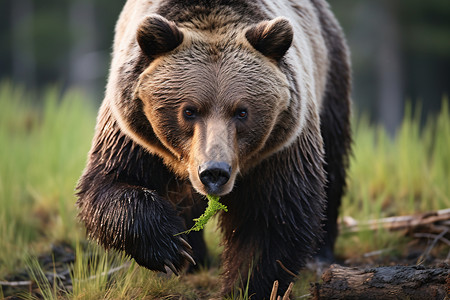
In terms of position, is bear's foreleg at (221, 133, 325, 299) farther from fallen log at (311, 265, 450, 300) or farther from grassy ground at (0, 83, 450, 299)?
fallen log at (311, 265, 450, 300)

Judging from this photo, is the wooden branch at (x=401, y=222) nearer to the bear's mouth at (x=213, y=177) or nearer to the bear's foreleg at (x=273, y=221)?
the bear's foreleg at (x=273, y=221)

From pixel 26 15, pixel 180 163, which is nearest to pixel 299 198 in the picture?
pixel 180 163

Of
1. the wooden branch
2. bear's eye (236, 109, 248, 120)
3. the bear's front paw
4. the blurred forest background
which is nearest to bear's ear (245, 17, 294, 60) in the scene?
bear's eye (236, 109, 248, 120)

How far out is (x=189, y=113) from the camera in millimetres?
3312

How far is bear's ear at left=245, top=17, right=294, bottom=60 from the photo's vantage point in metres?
3.40

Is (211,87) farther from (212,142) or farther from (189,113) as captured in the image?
(212,142)

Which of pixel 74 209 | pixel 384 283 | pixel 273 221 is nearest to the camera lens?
pixel 384 283

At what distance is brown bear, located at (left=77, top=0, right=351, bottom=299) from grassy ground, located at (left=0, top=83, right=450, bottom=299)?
13.6 inches

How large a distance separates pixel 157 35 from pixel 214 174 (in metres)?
0.86

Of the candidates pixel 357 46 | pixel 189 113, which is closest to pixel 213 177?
pixel 189 113

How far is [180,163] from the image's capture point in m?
3.50

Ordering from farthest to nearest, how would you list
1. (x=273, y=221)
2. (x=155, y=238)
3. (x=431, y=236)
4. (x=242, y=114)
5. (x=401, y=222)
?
(x=401, y=222) → (x=431, y=236) → (x=273, y=221) → (x=155, y=238) → (x=242, y=114)

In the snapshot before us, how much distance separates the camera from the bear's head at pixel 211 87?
10.8ft

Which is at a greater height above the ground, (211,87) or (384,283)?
(211,87)
